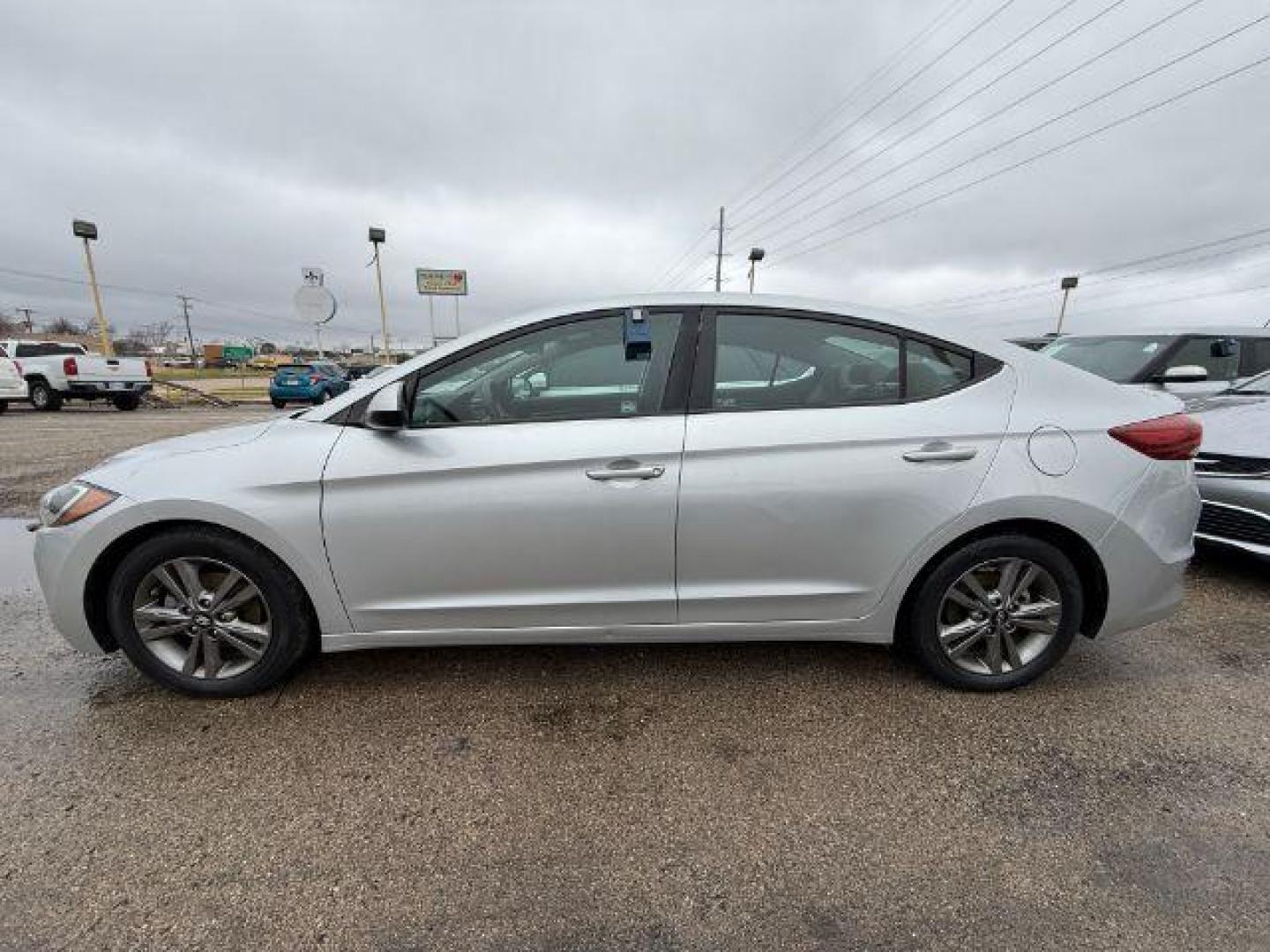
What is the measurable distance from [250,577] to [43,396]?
59.9 ft

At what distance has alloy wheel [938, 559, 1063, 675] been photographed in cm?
254

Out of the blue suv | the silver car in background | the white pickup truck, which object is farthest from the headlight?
the blue suv

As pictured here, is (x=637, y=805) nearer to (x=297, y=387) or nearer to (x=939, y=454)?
(x=939, y=454)

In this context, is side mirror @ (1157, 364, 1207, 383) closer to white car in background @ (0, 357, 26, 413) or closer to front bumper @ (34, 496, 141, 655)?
front bumper @ (34, 496, 141, 655)

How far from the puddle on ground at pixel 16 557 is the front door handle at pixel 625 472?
3.41 meters

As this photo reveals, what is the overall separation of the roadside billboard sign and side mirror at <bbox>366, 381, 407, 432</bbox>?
128 ft

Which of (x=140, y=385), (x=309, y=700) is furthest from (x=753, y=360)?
(x=140, y=385)

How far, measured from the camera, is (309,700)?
8.44 feet

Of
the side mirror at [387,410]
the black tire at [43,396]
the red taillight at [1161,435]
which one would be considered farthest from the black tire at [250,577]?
the black tire at [43,396]

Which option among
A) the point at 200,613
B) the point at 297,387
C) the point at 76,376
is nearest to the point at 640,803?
the point at 200,613

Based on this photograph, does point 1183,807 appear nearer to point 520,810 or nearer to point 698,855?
point 698,855

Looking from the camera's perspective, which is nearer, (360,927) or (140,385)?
(360,927)

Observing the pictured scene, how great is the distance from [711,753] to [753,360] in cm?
148

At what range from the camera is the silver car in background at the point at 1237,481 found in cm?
353
